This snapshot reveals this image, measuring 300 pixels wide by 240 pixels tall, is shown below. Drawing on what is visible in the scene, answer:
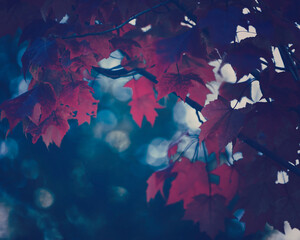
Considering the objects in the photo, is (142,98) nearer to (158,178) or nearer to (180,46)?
(158,178)

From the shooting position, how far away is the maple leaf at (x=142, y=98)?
1869mm

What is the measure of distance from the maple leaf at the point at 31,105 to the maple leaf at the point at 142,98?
702 mm

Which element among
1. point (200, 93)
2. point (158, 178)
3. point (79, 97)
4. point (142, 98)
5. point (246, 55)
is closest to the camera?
point (246, 55)

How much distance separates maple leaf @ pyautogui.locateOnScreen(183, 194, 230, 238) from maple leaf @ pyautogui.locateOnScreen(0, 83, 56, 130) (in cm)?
111

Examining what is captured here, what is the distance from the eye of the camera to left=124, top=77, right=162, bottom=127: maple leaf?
73.6 inches

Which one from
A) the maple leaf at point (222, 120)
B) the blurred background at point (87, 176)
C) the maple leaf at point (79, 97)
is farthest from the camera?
the blurred background at point (87, 176)

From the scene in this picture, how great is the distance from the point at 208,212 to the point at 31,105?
4.16 feet

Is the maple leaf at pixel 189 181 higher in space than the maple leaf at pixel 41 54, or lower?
lower

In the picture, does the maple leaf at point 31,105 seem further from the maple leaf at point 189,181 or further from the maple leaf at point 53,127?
the maple leaf at point 189,181

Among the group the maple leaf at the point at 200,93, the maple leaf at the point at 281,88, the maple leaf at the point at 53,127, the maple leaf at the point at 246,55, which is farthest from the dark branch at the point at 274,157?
the maple leaf at the point at 53,127

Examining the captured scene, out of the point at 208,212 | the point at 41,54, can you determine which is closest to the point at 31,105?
the point at 41,54

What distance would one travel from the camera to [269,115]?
1.15 meters

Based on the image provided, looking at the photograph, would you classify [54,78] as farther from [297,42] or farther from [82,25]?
[297,42]

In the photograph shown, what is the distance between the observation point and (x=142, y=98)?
6.44ft
